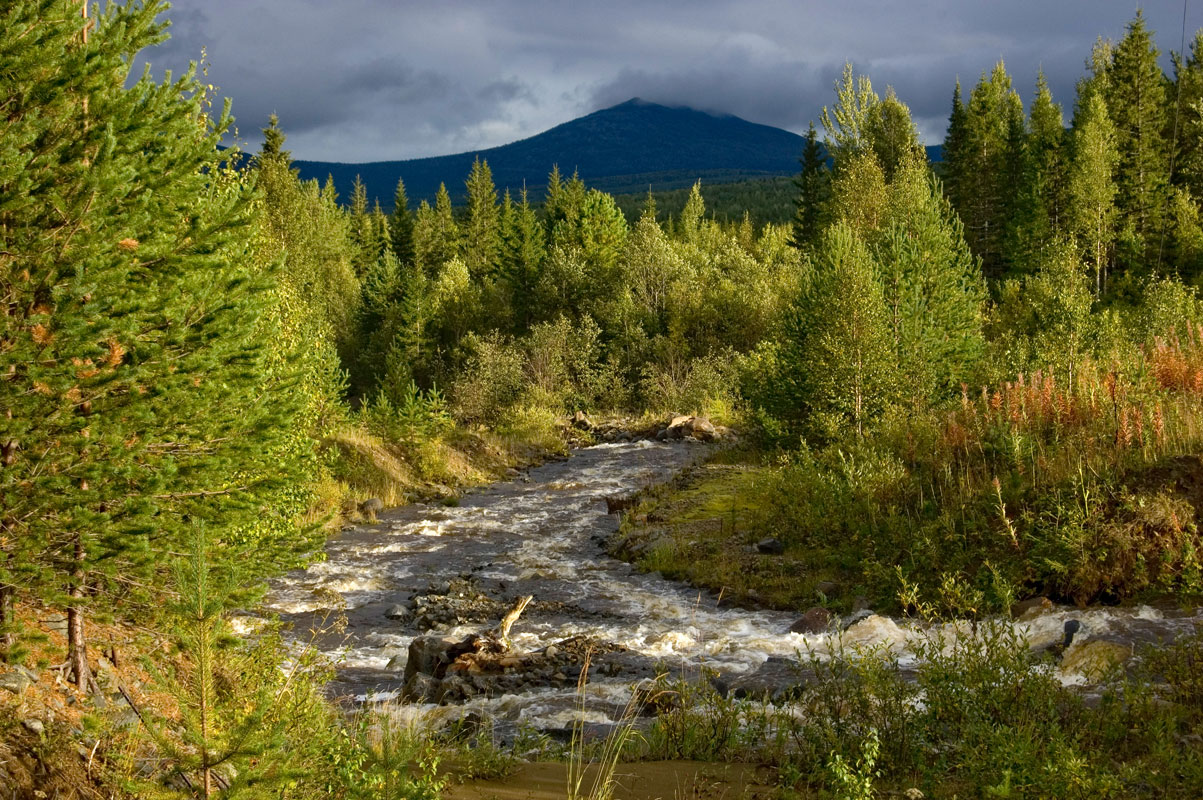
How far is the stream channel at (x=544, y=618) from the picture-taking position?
1102cm

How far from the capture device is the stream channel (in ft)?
36.1

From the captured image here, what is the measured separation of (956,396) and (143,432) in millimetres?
20461

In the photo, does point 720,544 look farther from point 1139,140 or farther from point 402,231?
point 402,231

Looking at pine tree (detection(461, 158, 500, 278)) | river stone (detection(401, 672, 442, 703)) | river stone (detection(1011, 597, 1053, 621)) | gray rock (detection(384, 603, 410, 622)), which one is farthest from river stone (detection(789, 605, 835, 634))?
pine tree (detection(461, 158, 500, 278))

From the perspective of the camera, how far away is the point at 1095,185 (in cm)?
4600

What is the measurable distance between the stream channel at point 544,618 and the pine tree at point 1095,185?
35528 mm

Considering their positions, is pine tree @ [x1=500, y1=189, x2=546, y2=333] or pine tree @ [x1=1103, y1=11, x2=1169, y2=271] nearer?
pine tree @ [x1=1103, y1=11, x2=1169, y2=271]

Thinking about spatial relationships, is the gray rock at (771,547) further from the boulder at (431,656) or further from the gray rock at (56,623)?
the gray rock at (56,623)

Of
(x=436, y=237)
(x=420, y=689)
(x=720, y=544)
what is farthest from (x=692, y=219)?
(x=420, y=689)

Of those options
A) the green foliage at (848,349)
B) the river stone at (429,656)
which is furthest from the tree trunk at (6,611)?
the green foliage at (848,349)

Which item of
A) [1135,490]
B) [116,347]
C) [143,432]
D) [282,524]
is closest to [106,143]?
[116,347]

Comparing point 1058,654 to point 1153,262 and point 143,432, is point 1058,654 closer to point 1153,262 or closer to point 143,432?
point 143,432

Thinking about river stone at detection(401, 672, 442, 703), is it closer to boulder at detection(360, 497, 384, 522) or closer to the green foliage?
the green foliage

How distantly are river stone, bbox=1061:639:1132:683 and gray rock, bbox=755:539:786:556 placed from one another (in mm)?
7320
